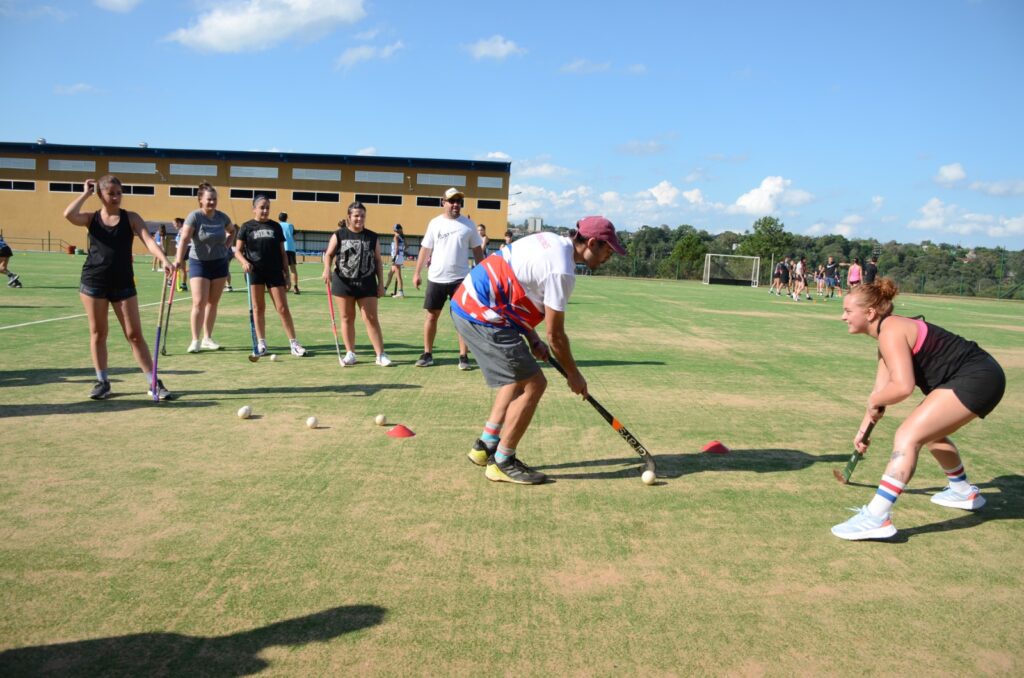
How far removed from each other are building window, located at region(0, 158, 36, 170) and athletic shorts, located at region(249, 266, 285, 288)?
62.9 m

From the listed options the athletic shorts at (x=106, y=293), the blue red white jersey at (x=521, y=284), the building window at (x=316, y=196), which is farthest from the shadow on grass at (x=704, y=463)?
the building window at (x=316, y=196)

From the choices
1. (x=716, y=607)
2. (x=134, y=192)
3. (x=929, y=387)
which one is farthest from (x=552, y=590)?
(x=134, y=192)

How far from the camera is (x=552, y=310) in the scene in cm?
463

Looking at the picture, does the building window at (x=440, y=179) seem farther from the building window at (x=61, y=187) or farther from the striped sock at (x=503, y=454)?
the striped sock at (x=503, y=454)

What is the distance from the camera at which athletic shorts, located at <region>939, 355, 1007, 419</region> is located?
4234 millimetres

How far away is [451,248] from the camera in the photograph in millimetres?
9195

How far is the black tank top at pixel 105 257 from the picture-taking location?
6586 millimetres

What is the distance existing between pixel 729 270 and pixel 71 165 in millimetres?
53497

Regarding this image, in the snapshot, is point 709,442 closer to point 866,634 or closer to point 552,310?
point 552,310

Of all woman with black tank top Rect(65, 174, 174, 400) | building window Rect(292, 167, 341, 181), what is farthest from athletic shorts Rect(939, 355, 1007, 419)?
building window Rect(292, 167, 341, 181)

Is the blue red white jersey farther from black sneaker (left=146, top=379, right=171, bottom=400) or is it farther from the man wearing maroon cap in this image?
black sneaker (left=146, top=379, right=171, bottom=400)

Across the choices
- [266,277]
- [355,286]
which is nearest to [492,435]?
[355,286]

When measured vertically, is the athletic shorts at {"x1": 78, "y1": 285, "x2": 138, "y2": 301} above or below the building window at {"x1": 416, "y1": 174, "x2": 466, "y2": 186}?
below

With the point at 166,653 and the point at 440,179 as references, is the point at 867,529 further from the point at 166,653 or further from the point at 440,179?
the point at 440,179
